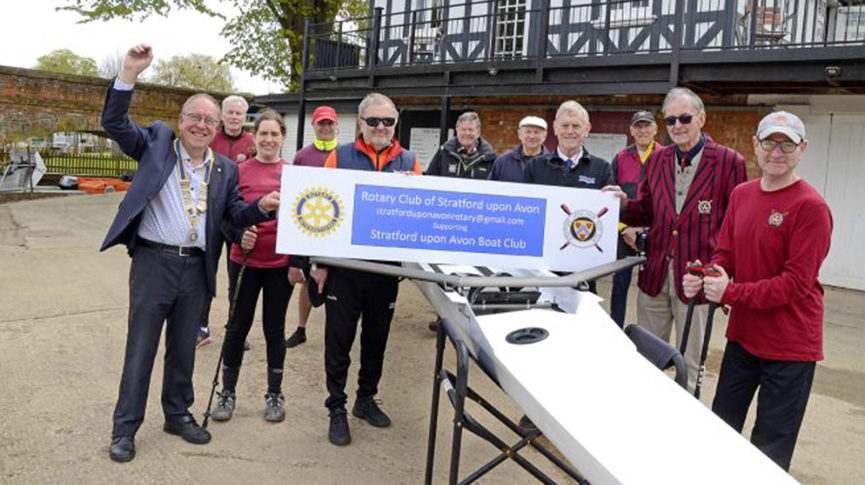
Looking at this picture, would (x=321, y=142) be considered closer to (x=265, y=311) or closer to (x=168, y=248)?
(x=265, y=311)

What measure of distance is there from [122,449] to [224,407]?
75 centimetres

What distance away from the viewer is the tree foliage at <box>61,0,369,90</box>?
19.7m

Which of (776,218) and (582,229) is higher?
(776,218)

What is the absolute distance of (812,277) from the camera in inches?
119

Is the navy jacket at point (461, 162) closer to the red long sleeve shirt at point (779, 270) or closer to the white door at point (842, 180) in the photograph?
the red long sleeve shirt at point (779, 270)

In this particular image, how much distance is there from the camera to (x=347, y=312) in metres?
4.16

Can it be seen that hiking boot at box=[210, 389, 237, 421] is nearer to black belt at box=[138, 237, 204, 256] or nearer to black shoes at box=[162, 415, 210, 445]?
black shoes at box=[162, 415, 210, 445]

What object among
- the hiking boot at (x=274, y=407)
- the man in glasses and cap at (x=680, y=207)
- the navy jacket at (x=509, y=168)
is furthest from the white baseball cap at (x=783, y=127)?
the hiking boot at (x=274, y=407)

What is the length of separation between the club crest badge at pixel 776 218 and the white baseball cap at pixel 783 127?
32 centimetres

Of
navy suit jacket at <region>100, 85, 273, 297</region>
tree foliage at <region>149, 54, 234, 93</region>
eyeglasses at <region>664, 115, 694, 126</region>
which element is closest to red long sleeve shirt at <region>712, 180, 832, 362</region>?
eyeglasses at <region>664, 115, 694, 126</region>

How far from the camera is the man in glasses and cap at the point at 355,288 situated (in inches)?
161

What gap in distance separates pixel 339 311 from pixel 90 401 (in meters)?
1.79

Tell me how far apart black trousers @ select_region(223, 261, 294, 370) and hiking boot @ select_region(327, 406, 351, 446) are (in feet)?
1.76

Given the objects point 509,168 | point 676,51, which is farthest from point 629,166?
point 676,51
